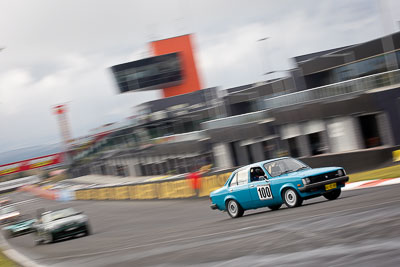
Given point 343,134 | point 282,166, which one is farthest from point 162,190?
point 282,166

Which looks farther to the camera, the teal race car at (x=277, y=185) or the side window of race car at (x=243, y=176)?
the side window of race car at (x=243, y=176)

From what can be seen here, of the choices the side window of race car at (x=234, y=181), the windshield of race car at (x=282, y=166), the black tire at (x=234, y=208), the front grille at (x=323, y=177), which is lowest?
the black tire at (x=234, y=208)

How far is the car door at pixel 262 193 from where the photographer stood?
15.9 meters

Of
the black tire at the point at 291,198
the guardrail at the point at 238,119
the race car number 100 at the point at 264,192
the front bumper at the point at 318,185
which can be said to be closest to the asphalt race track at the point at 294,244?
Result: the front bumper at the point at 318,185

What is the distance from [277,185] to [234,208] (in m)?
2.02

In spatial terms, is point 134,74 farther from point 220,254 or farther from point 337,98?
point 220,254

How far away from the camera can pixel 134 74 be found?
89.9 meters

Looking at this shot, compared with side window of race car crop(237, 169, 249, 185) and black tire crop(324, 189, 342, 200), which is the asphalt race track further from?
side window of race car crop(237, 169, 249, 185)

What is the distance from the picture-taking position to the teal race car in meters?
15.0

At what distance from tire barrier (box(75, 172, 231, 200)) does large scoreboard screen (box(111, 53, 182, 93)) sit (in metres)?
37.2

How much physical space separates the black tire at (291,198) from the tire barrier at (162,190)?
1459cm

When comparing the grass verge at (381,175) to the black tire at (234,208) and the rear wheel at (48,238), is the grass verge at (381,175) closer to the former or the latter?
the black tire at (234,208)

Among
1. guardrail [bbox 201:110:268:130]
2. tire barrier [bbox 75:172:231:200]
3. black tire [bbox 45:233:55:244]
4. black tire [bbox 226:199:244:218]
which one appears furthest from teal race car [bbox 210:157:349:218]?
guardrail [bbox 201:110:268:130]

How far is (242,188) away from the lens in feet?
55.2
